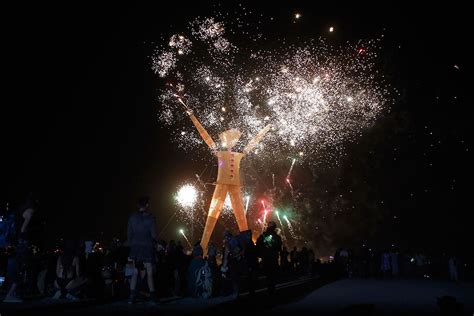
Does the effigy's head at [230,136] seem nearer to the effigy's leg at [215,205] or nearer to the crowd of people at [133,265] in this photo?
the effigy's leg at [215,205]

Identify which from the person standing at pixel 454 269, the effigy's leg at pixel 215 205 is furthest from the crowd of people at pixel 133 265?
the effigy's leg at pixel 215 205

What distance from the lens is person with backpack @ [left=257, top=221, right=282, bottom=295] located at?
1030 centimetres

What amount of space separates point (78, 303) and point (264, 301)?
332cm

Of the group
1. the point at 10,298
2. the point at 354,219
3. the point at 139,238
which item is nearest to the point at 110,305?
the point at 139,238

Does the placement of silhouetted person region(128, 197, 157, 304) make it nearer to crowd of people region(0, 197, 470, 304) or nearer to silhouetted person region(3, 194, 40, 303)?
crowd of people region(0, 197, 470, 304)

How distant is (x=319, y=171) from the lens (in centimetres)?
4306

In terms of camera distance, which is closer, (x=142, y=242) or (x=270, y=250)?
(x=142, y=242)

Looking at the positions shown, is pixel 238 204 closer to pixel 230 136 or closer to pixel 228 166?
pixel 228 166

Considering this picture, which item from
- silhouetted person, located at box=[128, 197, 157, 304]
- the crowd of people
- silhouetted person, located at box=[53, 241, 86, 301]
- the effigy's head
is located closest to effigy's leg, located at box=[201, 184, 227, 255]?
the effigy's head

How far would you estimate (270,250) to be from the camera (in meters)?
10.5

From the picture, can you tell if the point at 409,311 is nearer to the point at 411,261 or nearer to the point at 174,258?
the point at 174,258

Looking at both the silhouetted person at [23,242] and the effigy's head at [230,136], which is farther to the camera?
the effigy's head at [230,136]

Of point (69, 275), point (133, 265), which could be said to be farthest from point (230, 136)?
point (133, 265)

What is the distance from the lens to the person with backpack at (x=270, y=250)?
10.3m
